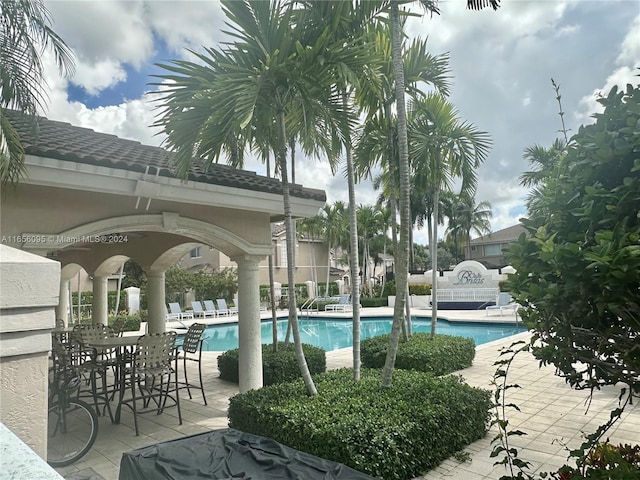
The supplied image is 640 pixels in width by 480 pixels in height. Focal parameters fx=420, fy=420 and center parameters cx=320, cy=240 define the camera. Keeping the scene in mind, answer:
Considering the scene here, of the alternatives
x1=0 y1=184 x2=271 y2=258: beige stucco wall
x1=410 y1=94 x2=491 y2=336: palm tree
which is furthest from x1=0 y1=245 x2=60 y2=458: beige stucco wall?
x1=410 y1=94 x2=491 y2=336: palm tree

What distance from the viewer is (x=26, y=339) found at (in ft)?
7.49

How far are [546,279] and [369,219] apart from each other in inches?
1407

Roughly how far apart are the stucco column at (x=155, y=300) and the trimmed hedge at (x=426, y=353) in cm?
536

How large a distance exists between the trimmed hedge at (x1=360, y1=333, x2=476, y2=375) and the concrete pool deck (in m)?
0.52

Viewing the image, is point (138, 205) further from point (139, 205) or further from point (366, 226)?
point (366, 226)

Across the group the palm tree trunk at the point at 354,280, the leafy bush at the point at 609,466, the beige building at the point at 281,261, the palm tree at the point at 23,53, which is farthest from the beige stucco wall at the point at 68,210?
the beige building at the point at 281,261

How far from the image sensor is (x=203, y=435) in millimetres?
4746

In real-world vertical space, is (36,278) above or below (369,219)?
below

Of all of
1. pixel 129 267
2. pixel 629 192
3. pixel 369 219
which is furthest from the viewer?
pixel 369 219

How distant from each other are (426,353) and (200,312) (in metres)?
20.2

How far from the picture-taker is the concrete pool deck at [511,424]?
16.8 feet

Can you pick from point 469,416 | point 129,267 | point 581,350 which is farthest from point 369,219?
point 581,350

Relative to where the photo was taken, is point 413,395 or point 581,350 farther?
point 413,395

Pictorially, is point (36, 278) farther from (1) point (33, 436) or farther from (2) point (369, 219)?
(2) point (369, 219)
